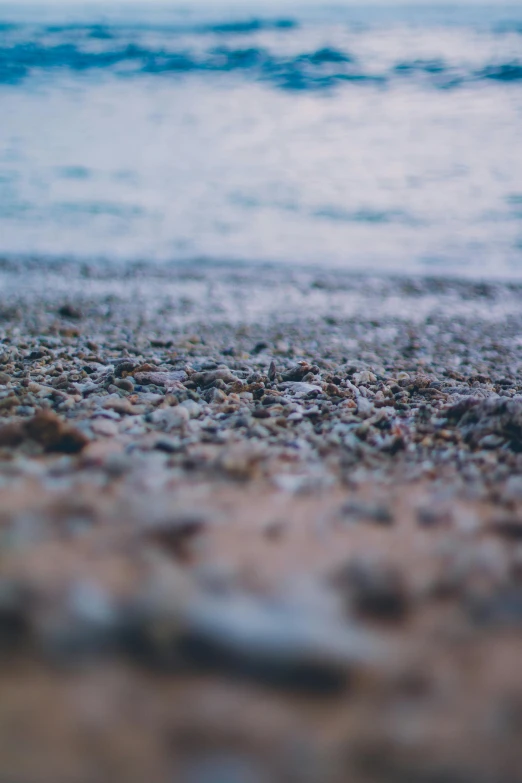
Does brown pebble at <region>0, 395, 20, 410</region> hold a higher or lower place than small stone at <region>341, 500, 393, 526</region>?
higher

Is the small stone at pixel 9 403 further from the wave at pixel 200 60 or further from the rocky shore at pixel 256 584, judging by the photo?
the wave at pixel 200 60

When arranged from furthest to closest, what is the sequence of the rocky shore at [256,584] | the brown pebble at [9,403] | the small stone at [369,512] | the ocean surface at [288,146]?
the ocean surface at [288,146], the brown pebble at [9,403], the small stone at [369,512], the rocky shore at [256,584]

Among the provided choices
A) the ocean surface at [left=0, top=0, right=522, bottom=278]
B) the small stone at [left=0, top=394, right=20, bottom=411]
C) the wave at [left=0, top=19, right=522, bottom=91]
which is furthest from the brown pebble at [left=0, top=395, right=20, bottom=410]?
the wave at [left=0, top=19, right=522, bottom=91]

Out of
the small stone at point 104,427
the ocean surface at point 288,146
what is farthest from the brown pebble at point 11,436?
the ocean surface at point 288,146

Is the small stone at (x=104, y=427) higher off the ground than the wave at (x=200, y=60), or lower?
lower

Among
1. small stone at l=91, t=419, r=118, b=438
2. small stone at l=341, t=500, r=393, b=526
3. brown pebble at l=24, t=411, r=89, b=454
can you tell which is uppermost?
brown pebble at l=24, t=411, r=89, b=454

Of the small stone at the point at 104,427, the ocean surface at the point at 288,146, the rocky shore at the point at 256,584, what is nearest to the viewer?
the rocky shore at the point at 256,584

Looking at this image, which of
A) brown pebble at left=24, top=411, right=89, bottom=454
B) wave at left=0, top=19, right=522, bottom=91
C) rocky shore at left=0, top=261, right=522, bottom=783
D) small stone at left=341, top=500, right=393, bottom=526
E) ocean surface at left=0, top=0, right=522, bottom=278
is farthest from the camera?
wave at left=0, top=19, right=522, bottom=91

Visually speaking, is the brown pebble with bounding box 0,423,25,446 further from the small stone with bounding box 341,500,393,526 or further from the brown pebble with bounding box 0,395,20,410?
the small stone with bounding box 341,500,393,526

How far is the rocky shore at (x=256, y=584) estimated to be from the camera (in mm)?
866

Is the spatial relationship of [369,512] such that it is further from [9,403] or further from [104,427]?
[9,403]

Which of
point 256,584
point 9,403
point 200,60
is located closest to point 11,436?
point 9,403

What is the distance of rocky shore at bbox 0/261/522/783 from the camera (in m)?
0.87

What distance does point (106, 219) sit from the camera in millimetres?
10914
